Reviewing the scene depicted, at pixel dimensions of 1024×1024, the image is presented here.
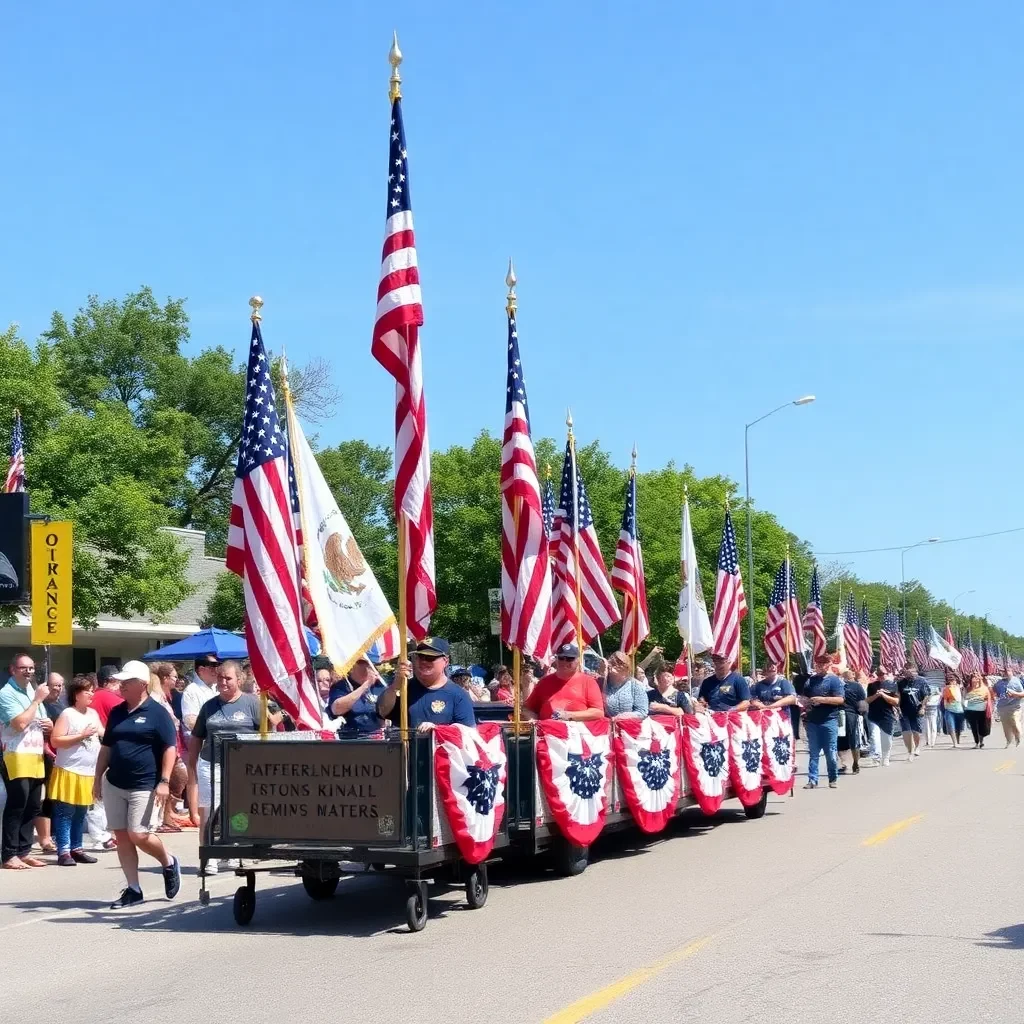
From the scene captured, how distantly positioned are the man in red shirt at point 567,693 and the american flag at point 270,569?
2.14 metres

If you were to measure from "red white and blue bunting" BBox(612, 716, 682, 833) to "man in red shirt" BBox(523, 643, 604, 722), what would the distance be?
44 cm

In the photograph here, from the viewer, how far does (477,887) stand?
36.2 ft

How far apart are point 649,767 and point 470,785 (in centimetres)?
383

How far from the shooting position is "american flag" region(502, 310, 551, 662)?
14203 mm

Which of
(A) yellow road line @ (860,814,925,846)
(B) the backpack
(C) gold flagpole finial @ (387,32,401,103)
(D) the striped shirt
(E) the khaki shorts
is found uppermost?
(C) gold flagpole finial @ (387,32,401,103)

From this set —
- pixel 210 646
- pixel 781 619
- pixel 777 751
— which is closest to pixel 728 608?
pixel 777 751

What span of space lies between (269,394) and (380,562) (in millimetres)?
50015

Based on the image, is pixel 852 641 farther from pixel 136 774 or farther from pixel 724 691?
pixel 136 774

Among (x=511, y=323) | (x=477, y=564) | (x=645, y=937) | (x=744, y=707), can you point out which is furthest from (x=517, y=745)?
(x=477, y=564)

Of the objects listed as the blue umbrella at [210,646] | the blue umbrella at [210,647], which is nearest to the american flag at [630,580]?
the blue umbrella at [210,647]

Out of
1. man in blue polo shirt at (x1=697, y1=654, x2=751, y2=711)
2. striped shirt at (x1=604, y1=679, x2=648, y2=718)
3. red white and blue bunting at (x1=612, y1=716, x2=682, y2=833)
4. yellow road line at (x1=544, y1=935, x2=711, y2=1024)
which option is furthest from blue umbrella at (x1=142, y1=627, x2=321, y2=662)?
yellow road line at (x1=544, y1=935, x2=711, y2=1024)

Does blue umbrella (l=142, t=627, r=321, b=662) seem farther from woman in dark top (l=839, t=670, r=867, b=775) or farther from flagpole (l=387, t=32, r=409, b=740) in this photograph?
flagpole (l=387, t=32, r=409, b=740)

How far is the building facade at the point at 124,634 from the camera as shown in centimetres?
4219

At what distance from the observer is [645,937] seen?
9.56 metres
